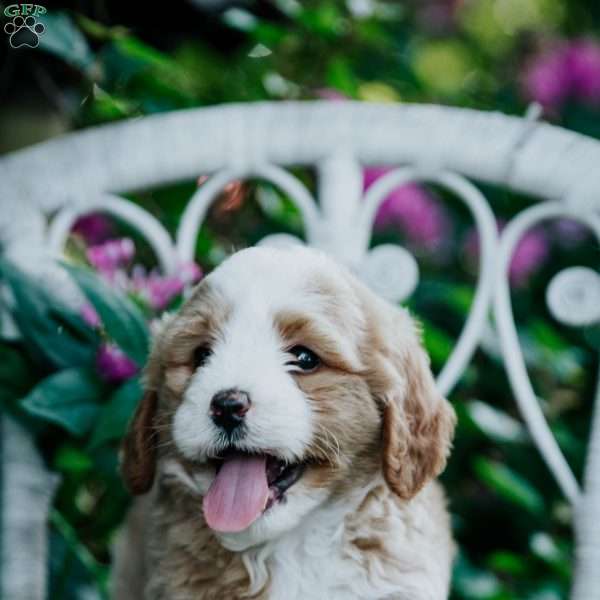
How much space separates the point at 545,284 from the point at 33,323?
146 cm

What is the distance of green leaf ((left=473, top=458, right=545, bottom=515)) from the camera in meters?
2.09

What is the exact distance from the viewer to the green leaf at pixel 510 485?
209cm

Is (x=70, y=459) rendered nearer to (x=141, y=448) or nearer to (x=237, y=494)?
(x=141, y=448)

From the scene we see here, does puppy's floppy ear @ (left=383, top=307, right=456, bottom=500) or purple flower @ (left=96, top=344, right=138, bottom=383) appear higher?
puppy's floppy ear @ (left=383, top=307, right=456, bottom=500)

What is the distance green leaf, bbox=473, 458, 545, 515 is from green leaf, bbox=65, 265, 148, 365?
88 centimetres

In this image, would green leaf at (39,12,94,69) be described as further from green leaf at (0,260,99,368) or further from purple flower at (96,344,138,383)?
purple flower at (96,344,138,383)

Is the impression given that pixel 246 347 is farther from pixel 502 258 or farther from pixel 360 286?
pixel 502 258

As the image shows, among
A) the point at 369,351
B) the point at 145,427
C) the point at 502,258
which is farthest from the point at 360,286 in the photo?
the point at 502,258

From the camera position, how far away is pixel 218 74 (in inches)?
110

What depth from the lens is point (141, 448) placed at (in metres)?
1.46

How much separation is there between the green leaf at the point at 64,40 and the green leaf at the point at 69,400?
2.42ft

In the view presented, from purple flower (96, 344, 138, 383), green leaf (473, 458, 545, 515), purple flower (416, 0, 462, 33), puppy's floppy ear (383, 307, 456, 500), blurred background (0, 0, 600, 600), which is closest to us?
puppy's floppy ear (383, 307, 456, 500)

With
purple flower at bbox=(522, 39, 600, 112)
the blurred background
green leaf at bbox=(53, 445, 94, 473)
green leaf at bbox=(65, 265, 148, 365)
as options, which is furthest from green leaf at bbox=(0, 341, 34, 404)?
purple flower at bbox=(522, 39, 600, 112)

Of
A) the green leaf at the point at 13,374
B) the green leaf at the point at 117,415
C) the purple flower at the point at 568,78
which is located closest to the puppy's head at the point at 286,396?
the green leaf at the point at 117,415
